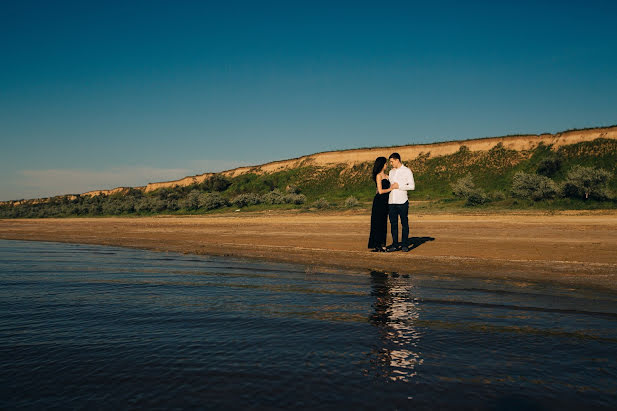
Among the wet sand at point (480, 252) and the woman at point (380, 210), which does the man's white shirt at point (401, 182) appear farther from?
the wet sand at point (480, 252)

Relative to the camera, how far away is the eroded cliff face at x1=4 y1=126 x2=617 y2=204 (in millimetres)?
51875

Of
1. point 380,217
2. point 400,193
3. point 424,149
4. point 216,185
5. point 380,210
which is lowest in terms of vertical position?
point 380,217

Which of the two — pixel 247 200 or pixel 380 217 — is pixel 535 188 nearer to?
pixel 380 217

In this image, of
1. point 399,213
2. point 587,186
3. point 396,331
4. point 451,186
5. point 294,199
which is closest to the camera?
point 396,331

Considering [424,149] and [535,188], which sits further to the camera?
[424,149]

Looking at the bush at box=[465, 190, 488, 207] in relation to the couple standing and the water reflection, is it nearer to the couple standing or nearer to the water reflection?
the couple standing

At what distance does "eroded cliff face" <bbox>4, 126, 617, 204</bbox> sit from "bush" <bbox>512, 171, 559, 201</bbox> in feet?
76.8

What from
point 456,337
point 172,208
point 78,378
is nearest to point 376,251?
point 456,337

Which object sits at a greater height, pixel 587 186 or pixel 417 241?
pixel 587 186

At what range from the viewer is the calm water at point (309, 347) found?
260 centimetres

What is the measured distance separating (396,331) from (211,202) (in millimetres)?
50709

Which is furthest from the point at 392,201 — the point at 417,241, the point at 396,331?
the point at 396,331

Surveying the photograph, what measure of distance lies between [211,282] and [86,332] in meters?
3.19

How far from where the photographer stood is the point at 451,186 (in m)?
47.2
